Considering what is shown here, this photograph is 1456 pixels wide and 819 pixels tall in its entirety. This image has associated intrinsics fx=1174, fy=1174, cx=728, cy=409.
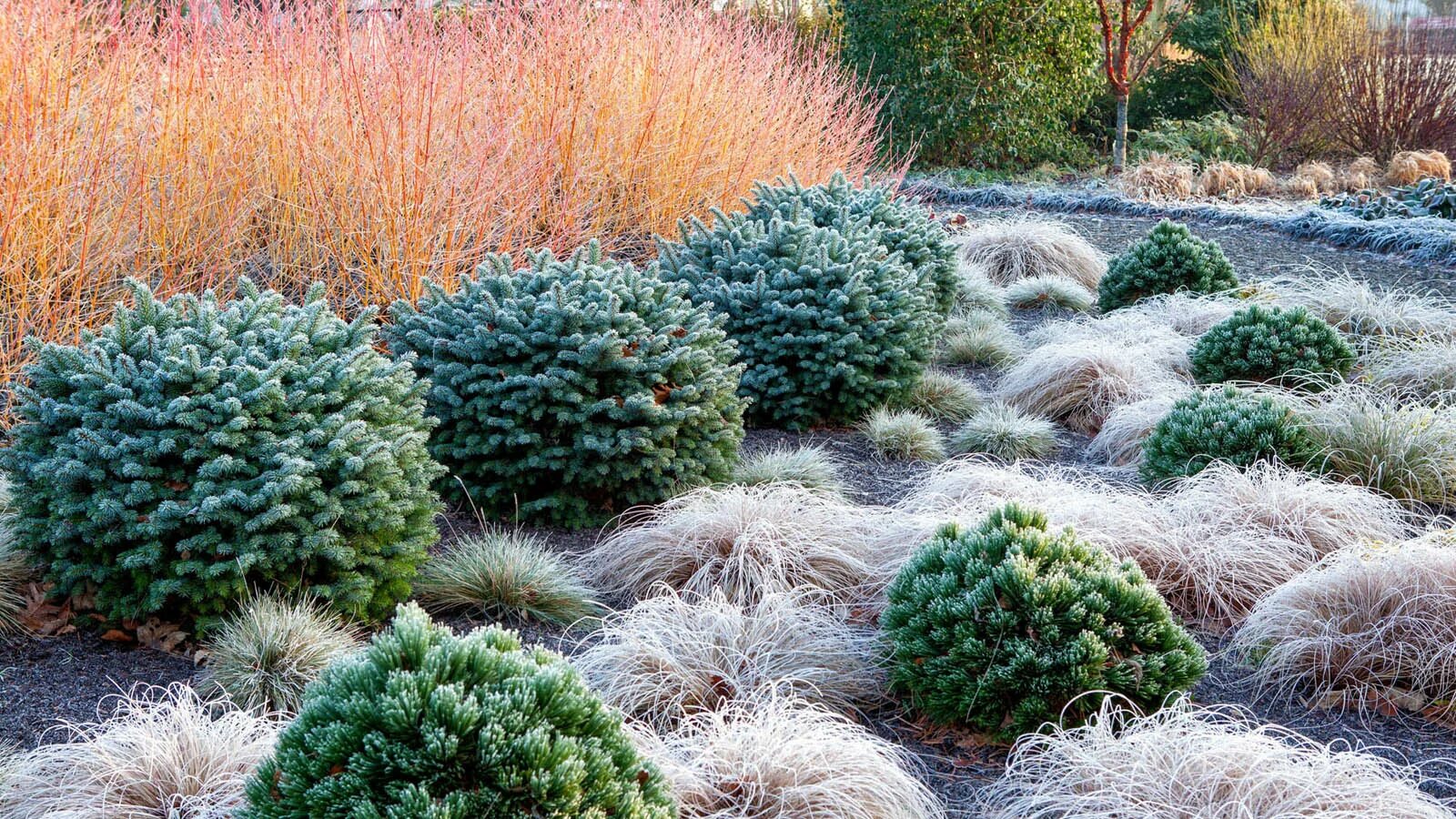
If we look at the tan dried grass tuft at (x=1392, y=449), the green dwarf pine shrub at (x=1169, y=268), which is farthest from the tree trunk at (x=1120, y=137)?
the tan dried grass tuft at (x=1392, y=449)

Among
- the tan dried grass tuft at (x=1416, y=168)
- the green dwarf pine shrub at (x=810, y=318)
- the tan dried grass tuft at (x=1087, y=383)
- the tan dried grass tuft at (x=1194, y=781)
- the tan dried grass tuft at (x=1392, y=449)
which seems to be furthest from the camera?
the tan dried grass tuft at (x=1416, y=168)

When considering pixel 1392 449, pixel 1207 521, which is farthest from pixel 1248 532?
pixel 1392 449

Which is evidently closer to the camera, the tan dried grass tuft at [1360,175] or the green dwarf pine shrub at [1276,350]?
the green dwarf pine shrub at [1276,350]

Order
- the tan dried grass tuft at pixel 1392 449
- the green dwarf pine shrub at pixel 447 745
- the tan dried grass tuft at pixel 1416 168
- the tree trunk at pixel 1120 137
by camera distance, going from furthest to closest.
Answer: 1. the tree trunk at pixel 1120 137
2. the tan dried grass tuft at pixel 1416 168
3. the tan dried grass tuft at pixel 1392 449
4. the green dwarf pine shrub at pixel 447 745

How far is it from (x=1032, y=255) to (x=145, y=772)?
27.2 feet

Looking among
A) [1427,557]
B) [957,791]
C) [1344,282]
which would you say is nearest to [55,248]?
[957,791]

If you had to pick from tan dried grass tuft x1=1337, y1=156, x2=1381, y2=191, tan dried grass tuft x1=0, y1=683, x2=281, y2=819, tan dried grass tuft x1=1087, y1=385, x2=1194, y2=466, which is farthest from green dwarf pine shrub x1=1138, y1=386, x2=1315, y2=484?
tan dried grass tuft x1=1337, y1=156, x2=1381, y2=191

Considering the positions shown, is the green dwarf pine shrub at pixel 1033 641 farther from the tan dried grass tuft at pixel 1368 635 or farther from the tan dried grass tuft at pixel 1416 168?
the tan dried grass tuft at pixel 1416 168

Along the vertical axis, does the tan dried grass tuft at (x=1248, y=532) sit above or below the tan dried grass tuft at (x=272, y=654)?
below

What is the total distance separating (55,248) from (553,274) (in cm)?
207

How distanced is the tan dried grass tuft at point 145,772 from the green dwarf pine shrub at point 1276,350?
4.70m

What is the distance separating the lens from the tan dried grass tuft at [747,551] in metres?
3.61

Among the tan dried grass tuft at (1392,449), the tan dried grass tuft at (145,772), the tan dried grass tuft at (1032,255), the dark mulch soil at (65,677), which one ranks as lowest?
the tan dried grass tuft at (1032,255)

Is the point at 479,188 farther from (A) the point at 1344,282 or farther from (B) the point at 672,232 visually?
(A) the point at 1344,282
